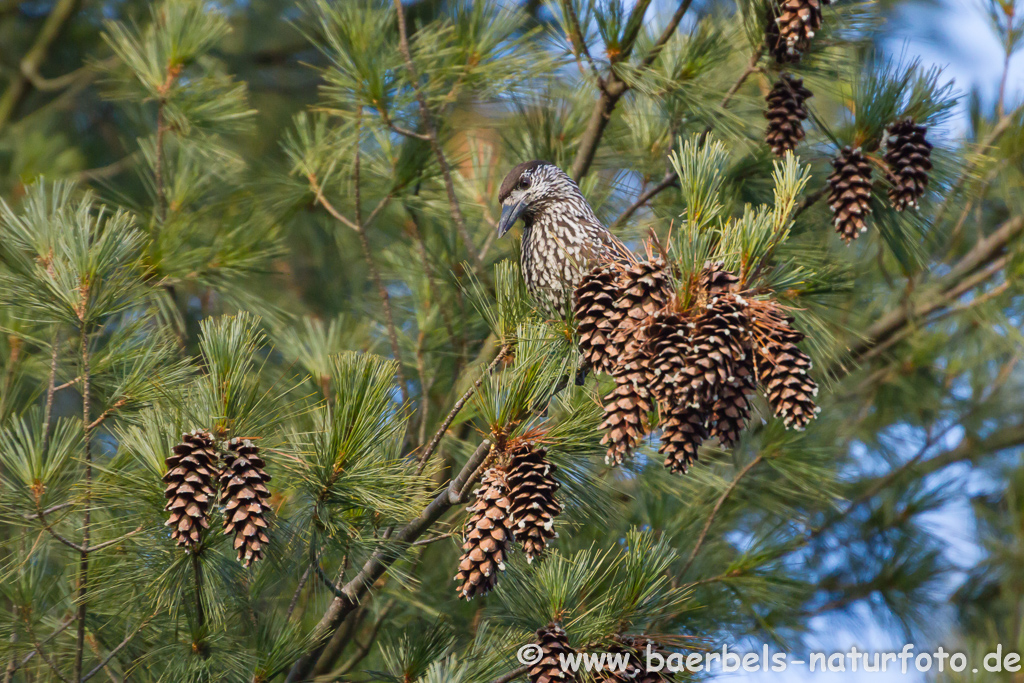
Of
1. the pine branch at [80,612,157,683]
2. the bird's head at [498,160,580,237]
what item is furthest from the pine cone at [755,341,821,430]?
the pine branch at [80,612,157,683]

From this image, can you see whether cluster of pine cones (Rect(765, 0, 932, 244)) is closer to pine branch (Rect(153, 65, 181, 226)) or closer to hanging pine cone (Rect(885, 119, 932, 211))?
hanging pine cone (Rect(885, 119, 932, 211))

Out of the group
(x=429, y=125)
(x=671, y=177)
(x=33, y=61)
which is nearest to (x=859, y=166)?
(x=671, y=177)

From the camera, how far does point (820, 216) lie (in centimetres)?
265

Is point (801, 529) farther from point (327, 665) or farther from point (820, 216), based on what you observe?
point (327, 665)

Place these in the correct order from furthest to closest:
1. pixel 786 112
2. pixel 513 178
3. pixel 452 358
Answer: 1. pixel 452 358
2. pixel 513 178
3. pixel 786 112

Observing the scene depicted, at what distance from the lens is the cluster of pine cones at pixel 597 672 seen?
5.82 feet

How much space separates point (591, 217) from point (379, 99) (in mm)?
710

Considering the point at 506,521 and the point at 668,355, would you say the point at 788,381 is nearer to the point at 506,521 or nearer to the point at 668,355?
the point at 668,355

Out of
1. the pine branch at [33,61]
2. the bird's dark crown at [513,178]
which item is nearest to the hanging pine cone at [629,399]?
the bird's dark crown at [513,178]

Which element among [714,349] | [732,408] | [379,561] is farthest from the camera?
[379,561]

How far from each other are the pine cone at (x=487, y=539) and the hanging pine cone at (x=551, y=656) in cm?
19

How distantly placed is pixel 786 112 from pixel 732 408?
115 centimetres

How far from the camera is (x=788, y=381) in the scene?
64.1 inches

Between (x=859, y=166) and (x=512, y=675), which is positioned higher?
(x=859, y=166)
